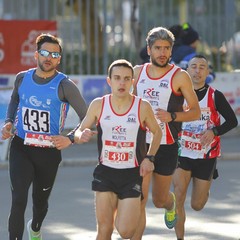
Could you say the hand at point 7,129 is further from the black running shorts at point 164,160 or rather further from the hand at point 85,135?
the black running shorts at point 164,160

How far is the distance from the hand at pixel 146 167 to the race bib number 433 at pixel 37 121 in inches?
41.6

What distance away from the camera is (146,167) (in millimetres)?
7477

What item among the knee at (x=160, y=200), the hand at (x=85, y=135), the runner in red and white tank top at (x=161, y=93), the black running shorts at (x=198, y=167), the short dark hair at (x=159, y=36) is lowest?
the knee at (x=160, y=200)

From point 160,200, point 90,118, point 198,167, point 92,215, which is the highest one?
point 90,118

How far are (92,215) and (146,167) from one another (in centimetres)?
360

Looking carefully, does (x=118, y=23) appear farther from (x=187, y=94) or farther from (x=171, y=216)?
(x=187, y=94)

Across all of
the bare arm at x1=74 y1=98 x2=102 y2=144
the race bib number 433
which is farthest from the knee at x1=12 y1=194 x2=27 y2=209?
the bare arm at x1=74 y1=98 x2=102 y2=144

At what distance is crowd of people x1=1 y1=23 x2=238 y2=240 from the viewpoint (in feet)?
24.6

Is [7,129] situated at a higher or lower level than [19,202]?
higher

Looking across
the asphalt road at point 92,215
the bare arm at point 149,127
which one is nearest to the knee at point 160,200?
the asphalt road at point 92,215

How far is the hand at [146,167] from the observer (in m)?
7.48

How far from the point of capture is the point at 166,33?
822cm

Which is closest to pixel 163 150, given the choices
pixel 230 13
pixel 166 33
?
pixel 166 33

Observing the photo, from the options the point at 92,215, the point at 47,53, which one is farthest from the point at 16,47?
the point at 47,53
